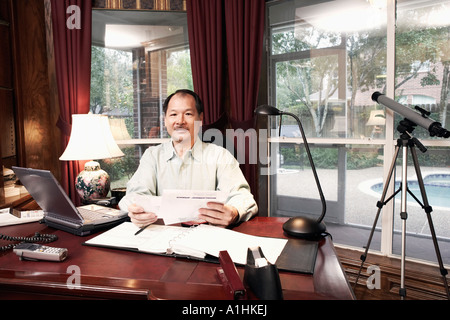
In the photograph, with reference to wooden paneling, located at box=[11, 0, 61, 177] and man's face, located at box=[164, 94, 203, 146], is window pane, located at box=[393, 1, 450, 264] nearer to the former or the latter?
man's face, located at box=[164, 94, 203, 146]

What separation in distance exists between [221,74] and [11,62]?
1686 millimetres

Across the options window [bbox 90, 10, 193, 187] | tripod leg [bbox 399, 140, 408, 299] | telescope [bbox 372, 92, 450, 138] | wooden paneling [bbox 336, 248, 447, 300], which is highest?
window [bbox 90, 10, 193, 187]

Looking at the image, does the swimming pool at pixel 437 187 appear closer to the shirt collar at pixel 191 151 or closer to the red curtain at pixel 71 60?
the shirt collar at pixel 191 151

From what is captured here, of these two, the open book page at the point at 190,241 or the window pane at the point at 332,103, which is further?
the window pane at the point at 332,103

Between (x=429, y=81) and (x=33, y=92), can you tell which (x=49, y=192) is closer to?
(x=33, y=92)

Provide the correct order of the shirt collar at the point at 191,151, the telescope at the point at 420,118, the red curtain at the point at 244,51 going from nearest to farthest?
the telescope at the point at 420,118 → the shirt collar at the point at 191,151 → the red curtain at the point at 244,51

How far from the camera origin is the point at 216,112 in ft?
9.04

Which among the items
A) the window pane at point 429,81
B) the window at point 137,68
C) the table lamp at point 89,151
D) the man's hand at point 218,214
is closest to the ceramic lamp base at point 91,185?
the table lamp at point 89,151

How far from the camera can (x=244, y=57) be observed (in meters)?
2.64

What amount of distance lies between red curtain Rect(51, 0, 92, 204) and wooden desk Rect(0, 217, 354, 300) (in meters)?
1.82

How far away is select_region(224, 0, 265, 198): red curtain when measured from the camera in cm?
258

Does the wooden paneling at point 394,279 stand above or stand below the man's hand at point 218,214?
below

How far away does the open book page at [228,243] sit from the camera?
1129 mm

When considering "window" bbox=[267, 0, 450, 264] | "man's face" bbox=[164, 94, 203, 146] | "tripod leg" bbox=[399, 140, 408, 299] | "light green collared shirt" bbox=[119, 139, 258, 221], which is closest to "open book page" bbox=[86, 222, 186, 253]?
"light green collared shirt" bbox=[119, 139, 258, 221]
